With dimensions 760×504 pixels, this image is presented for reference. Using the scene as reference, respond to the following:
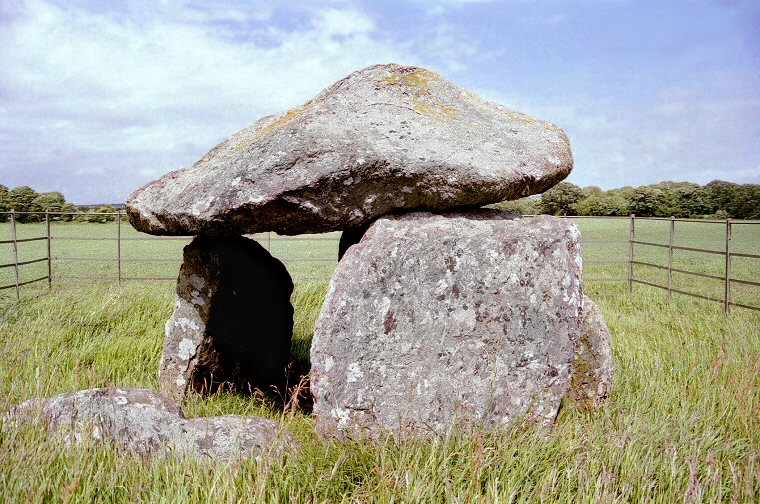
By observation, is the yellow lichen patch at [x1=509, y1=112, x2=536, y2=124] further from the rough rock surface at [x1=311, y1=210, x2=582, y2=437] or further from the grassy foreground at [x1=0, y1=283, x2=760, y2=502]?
the grassy foreground at [x1=0, y1=283, x2=760, y2=502]

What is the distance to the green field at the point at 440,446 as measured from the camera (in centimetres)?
288

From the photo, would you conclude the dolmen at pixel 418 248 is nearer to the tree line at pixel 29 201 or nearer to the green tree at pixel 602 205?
the green tree at pixel 602 205

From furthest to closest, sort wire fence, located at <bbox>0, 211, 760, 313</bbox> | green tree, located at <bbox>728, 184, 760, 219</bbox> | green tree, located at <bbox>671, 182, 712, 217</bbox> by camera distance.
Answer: green tree, located at <bbox>671, 182, 712, 217</bbox>
green tree, located at <bbox>728, 184, 760, 219</bbox>
wire fence, located at <bbox>0, 211, 760, 313</bbox>

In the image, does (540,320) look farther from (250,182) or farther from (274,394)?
(274,394)

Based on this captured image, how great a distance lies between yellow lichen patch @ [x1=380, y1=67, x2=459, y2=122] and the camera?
493 centimetres

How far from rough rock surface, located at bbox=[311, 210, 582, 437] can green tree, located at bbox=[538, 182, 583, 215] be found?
83.4 ft

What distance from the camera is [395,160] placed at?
4125 millimetres

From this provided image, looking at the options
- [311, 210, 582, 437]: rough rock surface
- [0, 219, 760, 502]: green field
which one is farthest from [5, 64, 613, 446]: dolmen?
[0, 219, 760, 502]: green field

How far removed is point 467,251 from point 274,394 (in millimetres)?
2822

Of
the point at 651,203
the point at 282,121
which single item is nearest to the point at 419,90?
the point at 282,121

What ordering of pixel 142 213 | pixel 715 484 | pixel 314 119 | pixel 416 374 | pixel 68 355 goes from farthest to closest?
pixel 68 355 < pixel 142 213 < pixel 314 119 < pixel 416 374 < pixel 715 484

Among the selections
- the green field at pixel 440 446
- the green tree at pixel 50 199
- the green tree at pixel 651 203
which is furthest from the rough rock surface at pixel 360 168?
the green tree at pixel 50 199

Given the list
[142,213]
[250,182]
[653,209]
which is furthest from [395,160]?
[653,209]

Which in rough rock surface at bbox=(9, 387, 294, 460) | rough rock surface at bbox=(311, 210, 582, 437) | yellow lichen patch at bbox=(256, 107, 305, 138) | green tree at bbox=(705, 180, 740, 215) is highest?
green tree at bbox=(705, 180, 740, 215)
